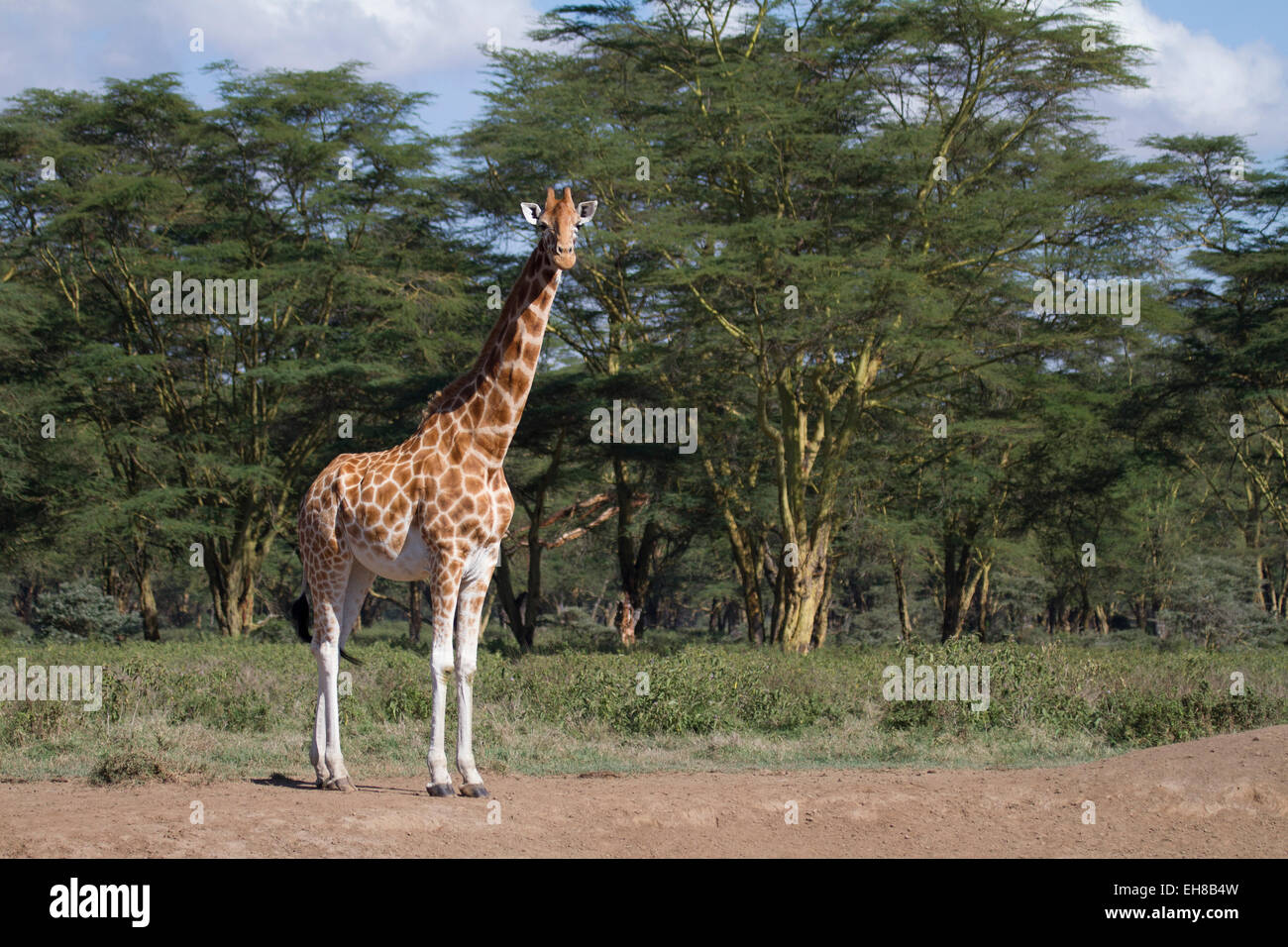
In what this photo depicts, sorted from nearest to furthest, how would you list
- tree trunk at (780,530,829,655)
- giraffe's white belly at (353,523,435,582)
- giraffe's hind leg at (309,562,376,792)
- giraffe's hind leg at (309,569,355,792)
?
1. giraffe's white belly at (353,523,435,582)
2. giraffe's hind leg at (309,562,376,792)
3. giraffe's hind leg at (309,569,355,792)
4. tree trunk at (780,530,829,655)

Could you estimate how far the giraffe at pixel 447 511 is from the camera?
8789 mm

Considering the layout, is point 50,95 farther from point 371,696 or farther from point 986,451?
point 986,451

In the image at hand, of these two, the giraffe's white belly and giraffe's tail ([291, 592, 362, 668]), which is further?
giraffe's tail ([291, 592, 362, 668])

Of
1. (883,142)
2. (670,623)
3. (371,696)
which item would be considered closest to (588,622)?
(670,623)

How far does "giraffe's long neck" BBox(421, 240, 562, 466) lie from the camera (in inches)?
355

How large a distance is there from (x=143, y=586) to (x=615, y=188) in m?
13.1

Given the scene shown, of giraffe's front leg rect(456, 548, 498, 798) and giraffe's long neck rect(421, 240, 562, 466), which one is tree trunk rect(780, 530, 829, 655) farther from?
giraffe's long neck rect(421, 240, 562, 466)

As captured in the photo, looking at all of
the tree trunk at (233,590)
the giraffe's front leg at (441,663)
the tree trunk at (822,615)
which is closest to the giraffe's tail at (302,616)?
the giraffe's front leg at (441,663)

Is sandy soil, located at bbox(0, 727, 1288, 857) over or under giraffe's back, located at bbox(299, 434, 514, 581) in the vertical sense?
under

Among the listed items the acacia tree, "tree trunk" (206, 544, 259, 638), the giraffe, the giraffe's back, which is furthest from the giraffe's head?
"tree trunk" (206, 544, 259, 638)

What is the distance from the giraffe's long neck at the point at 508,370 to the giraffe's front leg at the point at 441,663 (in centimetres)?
91

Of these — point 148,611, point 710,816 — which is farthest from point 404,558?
point 148,611

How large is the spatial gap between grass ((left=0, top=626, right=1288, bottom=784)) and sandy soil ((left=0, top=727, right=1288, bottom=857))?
1.43 metres

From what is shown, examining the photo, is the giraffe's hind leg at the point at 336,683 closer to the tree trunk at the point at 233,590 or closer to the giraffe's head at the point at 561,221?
the giraffe's head at the point at 561,221
